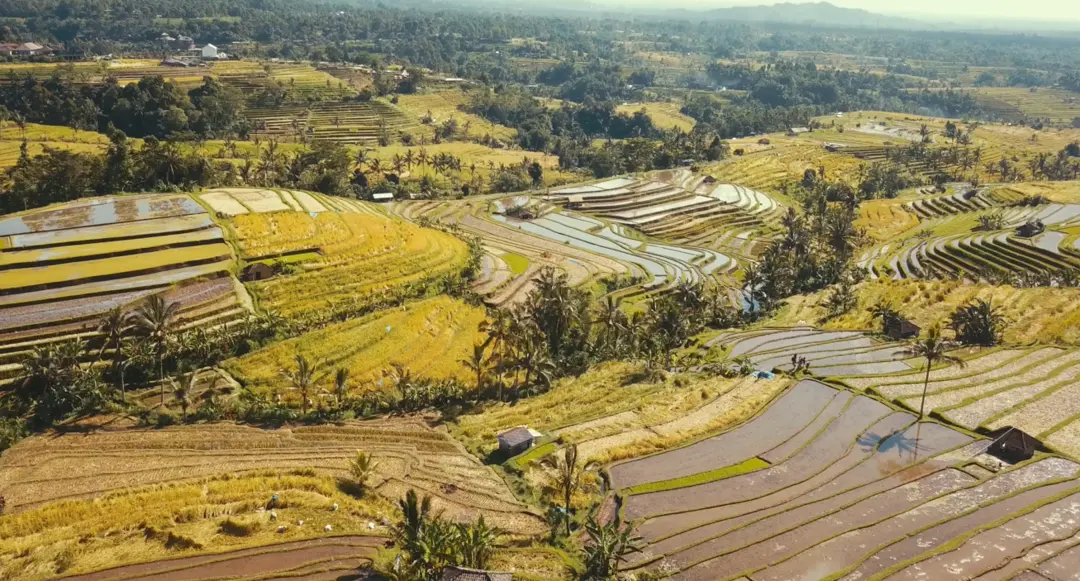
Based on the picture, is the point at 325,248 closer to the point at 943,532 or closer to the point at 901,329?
the point at 943,532

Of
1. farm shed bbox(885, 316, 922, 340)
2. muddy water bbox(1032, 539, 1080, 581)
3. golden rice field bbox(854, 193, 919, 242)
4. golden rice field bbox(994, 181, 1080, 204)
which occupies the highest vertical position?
golden rice field bbox(994, 181, 1080, 204)

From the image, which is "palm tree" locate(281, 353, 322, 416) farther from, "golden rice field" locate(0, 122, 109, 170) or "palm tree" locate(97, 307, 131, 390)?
"golden rice field" locate(0, 122, 109, 170)

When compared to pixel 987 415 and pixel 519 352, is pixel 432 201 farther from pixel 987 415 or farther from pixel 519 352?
pixel 987 415

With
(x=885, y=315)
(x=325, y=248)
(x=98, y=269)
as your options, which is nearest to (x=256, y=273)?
(x=325, y=248)

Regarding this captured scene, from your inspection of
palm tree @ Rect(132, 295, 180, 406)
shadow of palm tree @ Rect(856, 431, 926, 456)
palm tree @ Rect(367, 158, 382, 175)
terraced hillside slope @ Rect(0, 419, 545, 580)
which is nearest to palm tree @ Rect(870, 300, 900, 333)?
shadow of palm tree @ Rect(856, 431, 926, 456)

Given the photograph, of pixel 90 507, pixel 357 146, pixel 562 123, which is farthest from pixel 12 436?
pixel 562 123

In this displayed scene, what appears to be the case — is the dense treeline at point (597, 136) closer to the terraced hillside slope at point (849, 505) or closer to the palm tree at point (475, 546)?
the terraced hillside slope at point (849, 505)
